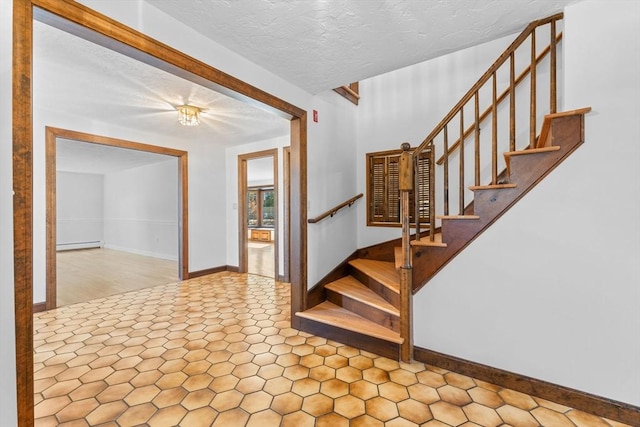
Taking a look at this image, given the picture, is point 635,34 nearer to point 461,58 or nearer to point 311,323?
point 461,58

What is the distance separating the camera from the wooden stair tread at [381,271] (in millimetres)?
2439

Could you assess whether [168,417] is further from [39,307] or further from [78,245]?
[78,245]

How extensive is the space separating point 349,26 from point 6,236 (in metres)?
2.03

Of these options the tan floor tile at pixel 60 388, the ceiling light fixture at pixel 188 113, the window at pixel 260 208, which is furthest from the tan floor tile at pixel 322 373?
the window at pixel 260 208

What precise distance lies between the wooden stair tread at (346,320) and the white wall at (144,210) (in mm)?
4279

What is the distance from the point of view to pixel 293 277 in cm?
262

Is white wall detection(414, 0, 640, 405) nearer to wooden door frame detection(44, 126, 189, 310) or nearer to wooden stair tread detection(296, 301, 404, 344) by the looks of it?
wooden stair tread detection(296, 301, 404, 344)

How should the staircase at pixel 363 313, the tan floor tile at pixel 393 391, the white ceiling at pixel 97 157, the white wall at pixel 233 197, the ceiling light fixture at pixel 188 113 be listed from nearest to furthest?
the tan floor tile at pixel 393 391, the staircase at pixel 363 313, the ceiling light fixture at pixel 188 113, the white wall at pixel 233 197, the white ceiling at pixel 97 157

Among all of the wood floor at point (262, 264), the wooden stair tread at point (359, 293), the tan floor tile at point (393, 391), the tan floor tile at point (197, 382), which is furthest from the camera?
the wood floor at point (262, 264)

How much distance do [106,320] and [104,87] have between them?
2420 mm

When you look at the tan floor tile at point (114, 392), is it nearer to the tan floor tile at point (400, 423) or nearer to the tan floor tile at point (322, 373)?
the tan floor tile at point (322, 373)

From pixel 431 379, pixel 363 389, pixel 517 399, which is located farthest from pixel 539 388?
pixel 363 389

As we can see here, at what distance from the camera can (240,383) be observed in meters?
1.79

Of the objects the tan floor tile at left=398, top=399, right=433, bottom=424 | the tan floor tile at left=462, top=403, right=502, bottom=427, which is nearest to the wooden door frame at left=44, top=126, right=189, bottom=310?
the tan floor tile at left=398, top=399, right=433, bottom=424
